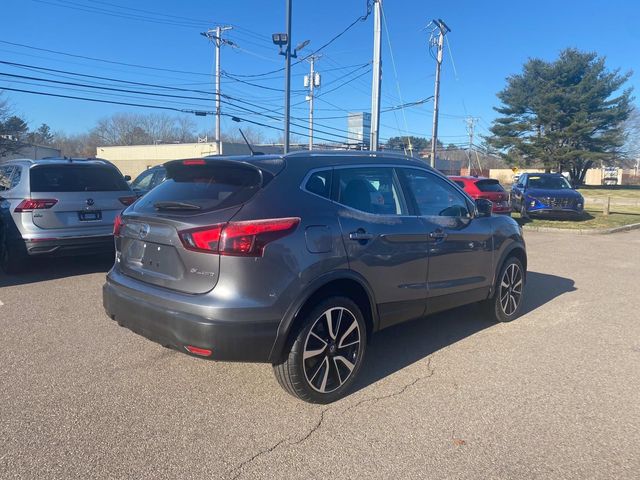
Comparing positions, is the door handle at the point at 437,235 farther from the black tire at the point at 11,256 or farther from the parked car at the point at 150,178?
the parked car at the point at 150,178

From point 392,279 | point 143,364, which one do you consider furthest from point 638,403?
point 143,364

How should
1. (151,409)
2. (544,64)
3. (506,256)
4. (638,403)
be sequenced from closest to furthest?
1. (151,409)
2. (638,403)
3. (506,256)
4. (544,64)

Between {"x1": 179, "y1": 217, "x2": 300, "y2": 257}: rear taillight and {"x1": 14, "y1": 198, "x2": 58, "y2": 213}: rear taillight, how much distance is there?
461 centimetres

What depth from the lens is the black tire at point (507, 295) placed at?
5359 mm

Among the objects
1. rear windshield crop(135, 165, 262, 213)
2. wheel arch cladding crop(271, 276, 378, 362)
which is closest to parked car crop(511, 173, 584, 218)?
wheel arch cladding crop(271, 276, 378, 362)

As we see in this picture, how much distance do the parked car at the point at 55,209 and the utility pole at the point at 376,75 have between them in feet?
36.1

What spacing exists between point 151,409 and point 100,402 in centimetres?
39

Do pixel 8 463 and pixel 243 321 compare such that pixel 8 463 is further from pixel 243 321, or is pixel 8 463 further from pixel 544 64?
pixel 544 64

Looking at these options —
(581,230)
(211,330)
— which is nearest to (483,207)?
(211,330)

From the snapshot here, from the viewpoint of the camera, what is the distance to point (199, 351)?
314 centimetres

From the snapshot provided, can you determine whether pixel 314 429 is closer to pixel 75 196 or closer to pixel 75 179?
pixel 75 196

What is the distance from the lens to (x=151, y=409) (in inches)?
134

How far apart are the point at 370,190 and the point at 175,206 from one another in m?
1.51

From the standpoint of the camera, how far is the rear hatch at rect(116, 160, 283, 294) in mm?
3195
